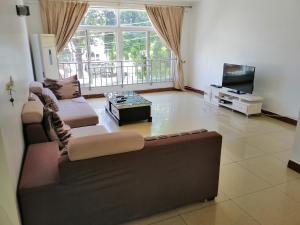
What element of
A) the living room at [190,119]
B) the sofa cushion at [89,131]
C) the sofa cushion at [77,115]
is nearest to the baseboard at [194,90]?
the living room at [190,119]

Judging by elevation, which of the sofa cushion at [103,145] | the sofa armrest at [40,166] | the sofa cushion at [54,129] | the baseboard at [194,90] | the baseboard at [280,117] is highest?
the sofa cushion at [103,145]

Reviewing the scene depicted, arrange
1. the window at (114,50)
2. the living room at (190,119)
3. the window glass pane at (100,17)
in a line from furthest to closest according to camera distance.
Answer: the window at (114,50) → the window glass pane at (100,17) → the living room at (190,119)

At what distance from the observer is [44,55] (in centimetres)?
514

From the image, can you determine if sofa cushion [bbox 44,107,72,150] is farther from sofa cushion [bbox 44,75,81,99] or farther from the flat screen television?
the flat screen television

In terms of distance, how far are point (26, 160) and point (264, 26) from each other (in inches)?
181

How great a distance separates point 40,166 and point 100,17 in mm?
5012

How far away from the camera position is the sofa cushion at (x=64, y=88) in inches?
169

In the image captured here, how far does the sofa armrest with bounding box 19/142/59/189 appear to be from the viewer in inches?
62.9

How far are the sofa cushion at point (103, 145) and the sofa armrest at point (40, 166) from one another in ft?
0.84

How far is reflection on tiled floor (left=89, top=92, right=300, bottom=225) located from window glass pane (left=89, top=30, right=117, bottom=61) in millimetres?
1638

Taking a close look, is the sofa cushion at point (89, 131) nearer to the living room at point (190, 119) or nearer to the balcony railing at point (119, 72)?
the living room at point (190, 119)

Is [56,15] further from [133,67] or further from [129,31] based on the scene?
[133,67]

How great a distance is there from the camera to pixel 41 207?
159 cm

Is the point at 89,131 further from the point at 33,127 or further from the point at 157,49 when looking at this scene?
the point at 157,49
